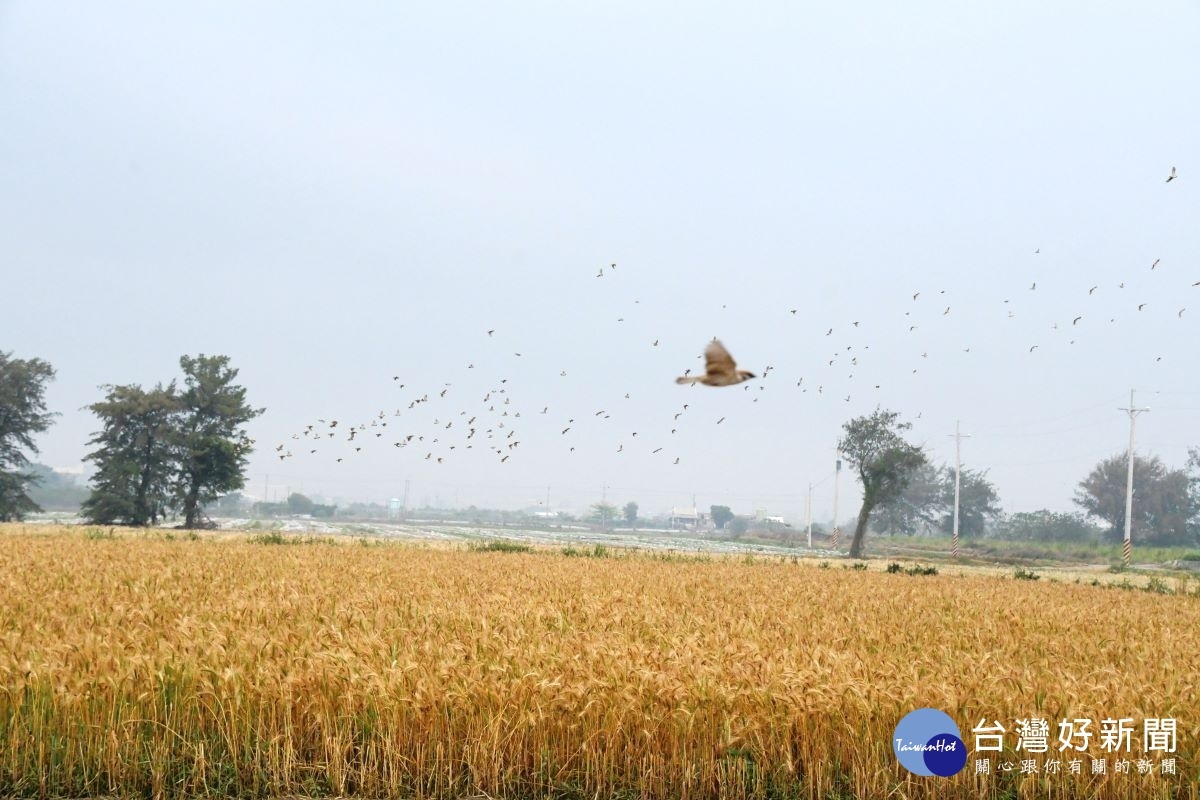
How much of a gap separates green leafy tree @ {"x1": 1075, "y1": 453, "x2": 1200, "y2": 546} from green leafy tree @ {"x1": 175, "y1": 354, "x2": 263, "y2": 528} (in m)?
90.5

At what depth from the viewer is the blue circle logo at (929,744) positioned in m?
7.05

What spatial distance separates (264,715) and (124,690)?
1.16 metres

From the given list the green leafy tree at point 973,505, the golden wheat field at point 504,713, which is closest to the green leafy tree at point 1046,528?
the green leafy tree at point 973,505

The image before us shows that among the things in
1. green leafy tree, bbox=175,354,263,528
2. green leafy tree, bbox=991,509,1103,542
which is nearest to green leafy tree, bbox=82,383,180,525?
green leafy tree, bbox=175,354,263,528

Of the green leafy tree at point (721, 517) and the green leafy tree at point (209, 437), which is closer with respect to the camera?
the green leafy tree at point (209, 437)

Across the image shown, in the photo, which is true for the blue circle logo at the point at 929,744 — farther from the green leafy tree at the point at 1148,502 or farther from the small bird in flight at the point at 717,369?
the green leafy tree at the point at 1148,502

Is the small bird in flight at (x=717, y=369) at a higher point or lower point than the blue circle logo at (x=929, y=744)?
higher

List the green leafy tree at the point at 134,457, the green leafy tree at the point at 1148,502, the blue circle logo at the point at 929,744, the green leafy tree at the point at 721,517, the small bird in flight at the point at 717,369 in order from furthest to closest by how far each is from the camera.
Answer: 1. the green leafy tree at the point at 721,517
2. the green leafy tree at the point at 1148,502
3. the green leafy tree at the point at 134,457
4. the blue circle logo at the point at 929,744
5. the small bird in flight at the point at 717,369

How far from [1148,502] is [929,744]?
113m

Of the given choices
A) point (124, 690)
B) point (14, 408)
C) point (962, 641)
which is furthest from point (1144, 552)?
point (14, 408)

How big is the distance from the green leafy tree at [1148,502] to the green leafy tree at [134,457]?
312 feet

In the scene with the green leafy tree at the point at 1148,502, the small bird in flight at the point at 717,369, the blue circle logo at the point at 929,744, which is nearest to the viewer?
the small bird in flight at the point at 717,369

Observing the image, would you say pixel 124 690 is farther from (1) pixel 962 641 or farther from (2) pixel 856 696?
(1) pixel 962 641

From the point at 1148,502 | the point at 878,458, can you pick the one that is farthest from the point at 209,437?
the point at 1148,502
